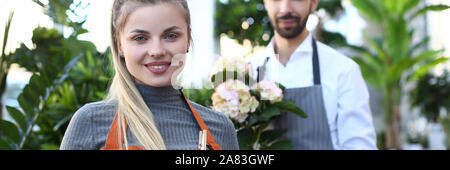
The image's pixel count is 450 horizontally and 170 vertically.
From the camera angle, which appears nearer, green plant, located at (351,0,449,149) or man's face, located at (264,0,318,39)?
man's face, located at (264,0,318,39)

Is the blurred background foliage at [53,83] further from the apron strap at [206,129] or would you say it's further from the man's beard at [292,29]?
the man's beard at [292,29]

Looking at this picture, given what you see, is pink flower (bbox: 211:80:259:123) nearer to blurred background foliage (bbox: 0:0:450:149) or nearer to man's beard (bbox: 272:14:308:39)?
blurred background foliage (bbox: 0:0:450:149)

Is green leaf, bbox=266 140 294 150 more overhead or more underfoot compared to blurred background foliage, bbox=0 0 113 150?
more underfoot

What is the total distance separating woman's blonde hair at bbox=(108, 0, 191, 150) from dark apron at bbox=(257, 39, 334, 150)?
59 centimetres

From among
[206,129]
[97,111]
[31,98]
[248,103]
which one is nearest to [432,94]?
[248,103]

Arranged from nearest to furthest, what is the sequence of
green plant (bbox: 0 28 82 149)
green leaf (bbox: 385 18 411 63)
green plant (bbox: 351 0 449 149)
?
green plant (bbox: 0 28 82 149)
green plant (bbox: 351 0 449 149)
green leaf (bbox: 385 18 411 63)

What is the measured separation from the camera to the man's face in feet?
3.54

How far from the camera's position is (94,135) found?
657 millimetres

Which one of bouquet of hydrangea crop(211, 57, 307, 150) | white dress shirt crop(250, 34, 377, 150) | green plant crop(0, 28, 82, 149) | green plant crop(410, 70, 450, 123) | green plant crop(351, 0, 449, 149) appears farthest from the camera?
green plant crop(410, 70, 450, 123)

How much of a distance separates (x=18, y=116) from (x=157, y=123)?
878mm

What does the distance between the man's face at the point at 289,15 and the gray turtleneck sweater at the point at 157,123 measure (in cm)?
43

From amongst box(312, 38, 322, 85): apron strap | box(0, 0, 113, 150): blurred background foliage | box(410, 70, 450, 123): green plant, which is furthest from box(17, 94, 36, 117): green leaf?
box(410, 70, 450, 123): green plant

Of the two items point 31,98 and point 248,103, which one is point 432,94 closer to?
point 248,103

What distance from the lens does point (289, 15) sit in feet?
3.55
